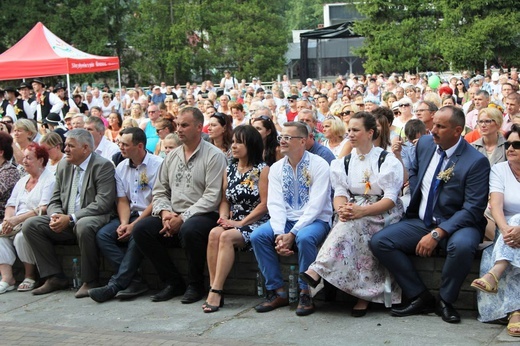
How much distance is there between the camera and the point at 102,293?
7.52 meters

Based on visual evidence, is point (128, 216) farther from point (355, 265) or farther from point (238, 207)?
point (355, 265)

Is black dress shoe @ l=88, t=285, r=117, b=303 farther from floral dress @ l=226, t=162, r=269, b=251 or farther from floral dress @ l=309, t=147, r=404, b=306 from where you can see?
floral dress @ l=309, t=147, r=404, b=306

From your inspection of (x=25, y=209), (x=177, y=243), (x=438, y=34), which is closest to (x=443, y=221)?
(x=177, y=243)

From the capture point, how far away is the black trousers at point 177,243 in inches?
285

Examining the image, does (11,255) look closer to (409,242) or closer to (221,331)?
(221,331)

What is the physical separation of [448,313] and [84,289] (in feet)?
12.1

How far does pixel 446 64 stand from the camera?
40.2 meters

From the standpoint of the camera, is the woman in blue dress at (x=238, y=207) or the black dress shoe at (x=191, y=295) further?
the black dress shoe at (x=191, y=295)

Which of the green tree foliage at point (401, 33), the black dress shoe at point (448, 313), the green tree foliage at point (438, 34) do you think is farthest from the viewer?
the green tree foliage at point (401, 33)

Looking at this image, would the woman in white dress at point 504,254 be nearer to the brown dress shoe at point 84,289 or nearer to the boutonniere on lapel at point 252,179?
the boutonniere on lapel at point 252,179

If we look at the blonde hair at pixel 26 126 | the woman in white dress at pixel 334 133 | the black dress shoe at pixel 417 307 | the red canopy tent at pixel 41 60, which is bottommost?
the black dress shoe at pixel 417 307

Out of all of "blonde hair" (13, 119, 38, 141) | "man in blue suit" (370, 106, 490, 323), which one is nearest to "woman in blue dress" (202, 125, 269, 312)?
"man in blue suit" (370, 106, 490, 323)

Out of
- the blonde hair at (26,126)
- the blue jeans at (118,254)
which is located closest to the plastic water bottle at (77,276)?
the blue jeans at (118,254)

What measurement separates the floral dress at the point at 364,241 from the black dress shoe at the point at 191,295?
1433mm
